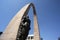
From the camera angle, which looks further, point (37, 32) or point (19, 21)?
point (37, 32)

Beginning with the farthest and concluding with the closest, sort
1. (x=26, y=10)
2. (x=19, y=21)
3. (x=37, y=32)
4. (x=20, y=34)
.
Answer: (x=37, y=32), (x=26, y=10), (x=19, y=21), (x=20, y=34)

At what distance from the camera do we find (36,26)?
1135 cm

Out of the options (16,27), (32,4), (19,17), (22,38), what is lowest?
(22,38)

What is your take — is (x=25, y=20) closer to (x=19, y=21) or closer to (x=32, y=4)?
(x=19, y=21)

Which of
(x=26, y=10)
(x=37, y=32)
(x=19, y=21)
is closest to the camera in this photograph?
(x=19, y=21)

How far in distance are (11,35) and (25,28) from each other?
793 mm

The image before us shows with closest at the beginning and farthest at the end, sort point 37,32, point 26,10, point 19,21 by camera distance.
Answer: point 19,21
point 26,10
point 37,32

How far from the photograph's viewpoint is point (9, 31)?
28.3 ft

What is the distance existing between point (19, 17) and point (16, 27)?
809 mm

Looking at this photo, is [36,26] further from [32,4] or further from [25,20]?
[25,20]

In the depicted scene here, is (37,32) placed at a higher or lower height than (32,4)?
lower

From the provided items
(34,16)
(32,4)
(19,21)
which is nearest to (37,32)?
(34,16)

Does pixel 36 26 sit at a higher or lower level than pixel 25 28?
higher

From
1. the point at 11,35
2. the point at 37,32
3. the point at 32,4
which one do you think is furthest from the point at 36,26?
the point at 11,35
